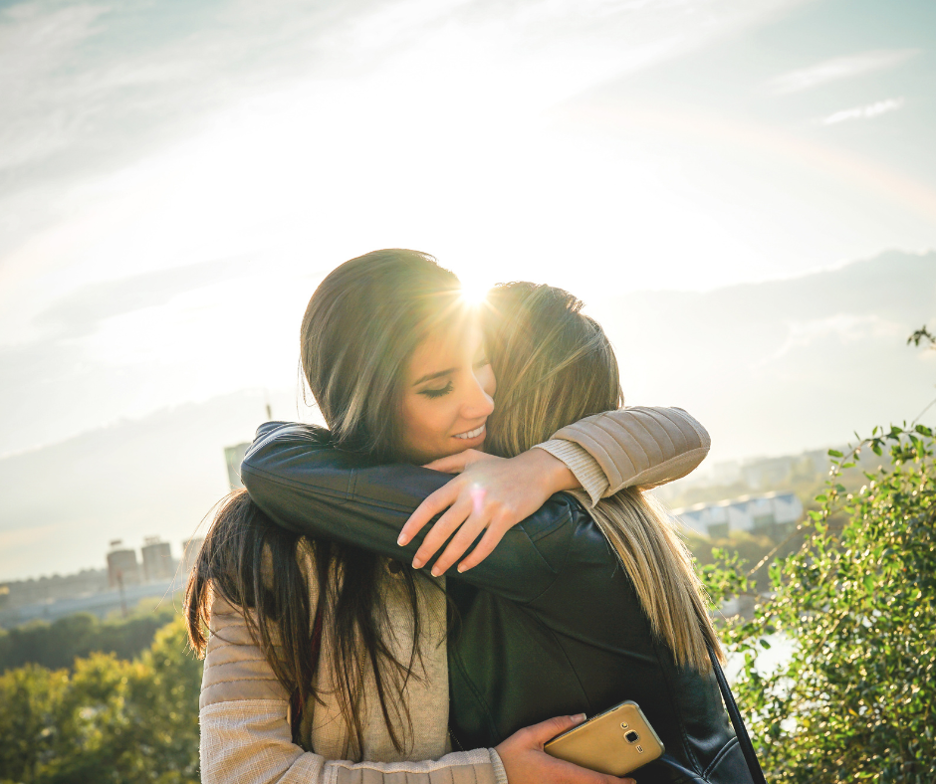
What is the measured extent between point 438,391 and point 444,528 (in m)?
0.45

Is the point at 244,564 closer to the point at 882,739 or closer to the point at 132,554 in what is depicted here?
the point at 882,739

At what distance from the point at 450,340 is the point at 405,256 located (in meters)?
0.24

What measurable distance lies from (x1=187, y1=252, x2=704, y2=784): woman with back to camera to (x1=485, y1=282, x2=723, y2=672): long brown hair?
10cm

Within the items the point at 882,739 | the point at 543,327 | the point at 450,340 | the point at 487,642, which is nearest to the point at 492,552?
the point at 487,642

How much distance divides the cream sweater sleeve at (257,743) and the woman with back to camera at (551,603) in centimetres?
12

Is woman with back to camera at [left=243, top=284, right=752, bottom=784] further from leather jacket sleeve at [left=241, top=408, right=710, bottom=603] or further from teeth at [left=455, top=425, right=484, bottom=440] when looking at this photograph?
teeth at [left=455, top=425, right=484, bottom=440]

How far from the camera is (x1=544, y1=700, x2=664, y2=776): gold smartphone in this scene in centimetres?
135

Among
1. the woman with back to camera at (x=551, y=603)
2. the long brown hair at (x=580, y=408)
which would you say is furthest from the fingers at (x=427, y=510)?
the long brown hair at (x=580, y=408)

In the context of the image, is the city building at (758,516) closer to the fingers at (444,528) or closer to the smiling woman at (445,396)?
the smiling woman at (445,396)

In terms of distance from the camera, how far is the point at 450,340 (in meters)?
1.69

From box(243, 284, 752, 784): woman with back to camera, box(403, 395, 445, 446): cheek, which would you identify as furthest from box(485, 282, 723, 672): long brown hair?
box(403, 395, 445, 446): cheek

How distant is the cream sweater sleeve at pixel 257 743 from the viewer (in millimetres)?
1339

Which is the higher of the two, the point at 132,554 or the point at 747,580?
the point at 747,580

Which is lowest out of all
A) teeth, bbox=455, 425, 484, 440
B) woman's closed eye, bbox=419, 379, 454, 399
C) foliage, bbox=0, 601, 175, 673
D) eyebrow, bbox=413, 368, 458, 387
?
foliage, bbox=0, 601, 175, 673
